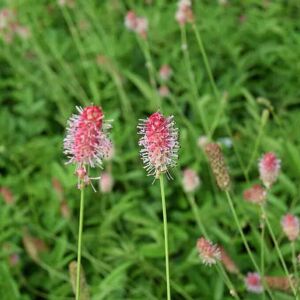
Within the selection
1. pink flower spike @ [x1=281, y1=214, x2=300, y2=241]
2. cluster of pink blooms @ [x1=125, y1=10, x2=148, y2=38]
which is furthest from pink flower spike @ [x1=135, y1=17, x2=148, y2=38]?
pink flower spike @ [x1=281, y1=214, x2=300, y2=241]

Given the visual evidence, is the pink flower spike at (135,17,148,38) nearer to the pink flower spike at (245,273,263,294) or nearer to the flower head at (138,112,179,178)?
the pink flower spike at (245,273,263,294)

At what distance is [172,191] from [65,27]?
206 cm

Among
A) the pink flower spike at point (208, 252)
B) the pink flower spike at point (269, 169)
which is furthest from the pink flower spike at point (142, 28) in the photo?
the pink flower spike at point (208, 252)

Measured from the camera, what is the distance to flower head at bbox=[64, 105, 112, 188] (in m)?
1.13

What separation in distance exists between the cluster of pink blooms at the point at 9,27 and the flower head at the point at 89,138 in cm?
263

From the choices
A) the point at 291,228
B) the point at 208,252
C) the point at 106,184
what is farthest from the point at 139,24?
the point at 208,252

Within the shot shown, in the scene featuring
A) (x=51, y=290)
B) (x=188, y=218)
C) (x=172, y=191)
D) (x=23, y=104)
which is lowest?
(x=51, y=290)

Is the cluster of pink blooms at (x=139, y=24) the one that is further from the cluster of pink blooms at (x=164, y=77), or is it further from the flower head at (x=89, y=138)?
the flower head at (x=89, y=138)

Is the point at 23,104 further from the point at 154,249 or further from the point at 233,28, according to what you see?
the point at 154,249

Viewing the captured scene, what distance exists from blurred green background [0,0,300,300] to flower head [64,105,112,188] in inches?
43.3

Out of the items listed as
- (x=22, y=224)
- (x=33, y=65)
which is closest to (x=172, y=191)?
(x=22, y=224)

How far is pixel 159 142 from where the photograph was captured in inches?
44.7

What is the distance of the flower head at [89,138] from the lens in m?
1.13

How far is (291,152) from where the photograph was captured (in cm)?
257
